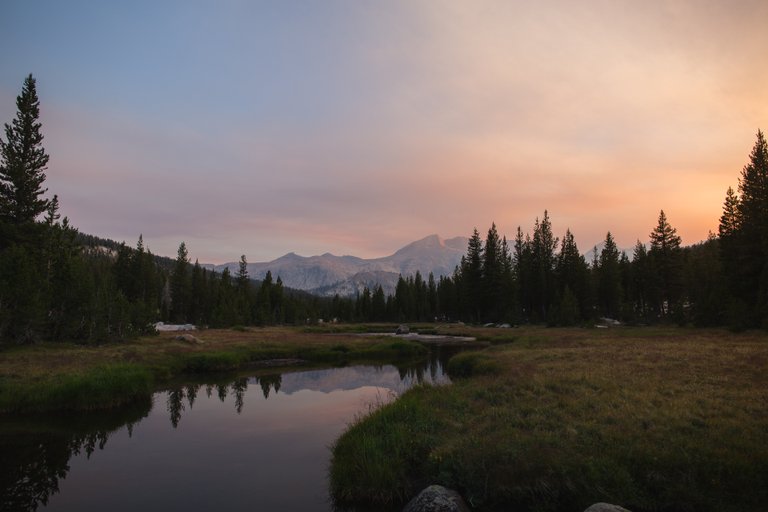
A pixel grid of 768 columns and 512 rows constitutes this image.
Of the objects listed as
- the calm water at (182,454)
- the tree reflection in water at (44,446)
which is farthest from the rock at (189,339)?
the tree reflection in water at (44,446)

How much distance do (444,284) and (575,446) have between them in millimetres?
123494

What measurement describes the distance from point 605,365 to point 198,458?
23.1 metres

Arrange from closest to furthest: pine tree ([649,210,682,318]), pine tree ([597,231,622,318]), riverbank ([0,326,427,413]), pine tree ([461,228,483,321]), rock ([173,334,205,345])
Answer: riverbank ([0,326,427,413]), rock ([173,334,205,345]), pine tree ([649,210,682,318]), pine tree ([597,231,622,318]), pine tree ([461,228,483,321])

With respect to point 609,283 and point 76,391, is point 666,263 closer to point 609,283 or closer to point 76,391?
point 609,283

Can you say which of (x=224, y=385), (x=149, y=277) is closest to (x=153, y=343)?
(x=224, y=385)

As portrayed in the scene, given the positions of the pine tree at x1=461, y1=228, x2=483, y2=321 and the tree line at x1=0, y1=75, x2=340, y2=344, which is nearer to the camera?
the tree line at x1=0, y1=75, x2=340, y2=344

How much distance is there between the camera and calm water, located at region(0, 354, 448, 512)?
13.9 metres

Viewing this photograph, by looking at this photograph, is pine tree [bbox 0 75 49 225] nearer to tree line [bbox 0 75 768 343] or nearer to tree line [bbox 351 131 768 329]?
tree line [bbox 0 75 768 343]

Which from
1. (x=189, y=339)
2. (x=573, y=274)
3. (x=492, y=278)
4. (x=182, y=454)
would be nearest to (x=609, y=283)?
(x=573, y=274)

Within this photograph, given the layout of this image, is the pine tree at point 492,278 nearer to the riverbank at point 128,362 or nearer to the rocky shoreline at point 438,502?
the riverbank at point 128,362

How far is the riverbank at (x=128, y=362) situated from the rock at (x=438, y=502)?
75.6 feet

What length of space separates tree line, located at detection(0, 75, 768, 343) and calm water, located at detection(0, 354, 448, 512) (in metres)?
19.1

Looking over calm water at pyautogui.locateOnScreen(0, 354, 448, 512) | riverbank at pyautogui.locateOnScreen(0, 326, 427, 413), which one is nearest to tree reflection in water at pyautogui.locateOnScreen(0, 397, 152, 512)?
calm water at pyautogui.locateOnScreen(0, 354, 448, 512)

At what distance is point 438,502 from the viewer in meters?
10.8
